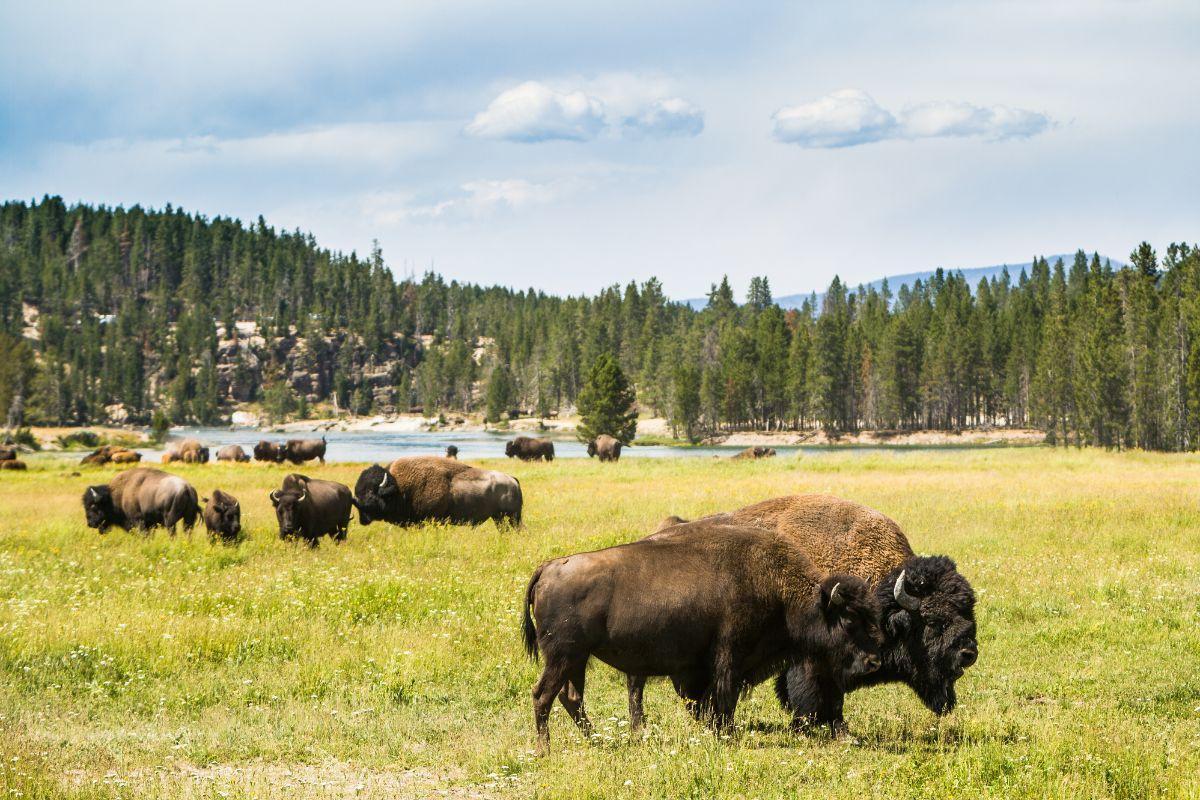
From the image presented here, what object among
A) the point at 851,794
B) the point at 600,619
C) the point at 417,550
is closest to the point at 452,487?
the point at 417,550

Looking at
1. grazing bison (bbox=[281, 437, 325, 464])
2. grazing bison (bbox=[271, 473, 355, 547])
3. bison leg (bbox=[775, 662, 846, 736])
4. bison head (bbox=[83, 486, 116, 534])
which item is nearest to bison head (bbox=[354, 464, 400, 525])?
grazing bison (bbox=[271, 473, 355, 547])

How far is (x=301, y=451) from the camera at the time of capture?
54.3 meters

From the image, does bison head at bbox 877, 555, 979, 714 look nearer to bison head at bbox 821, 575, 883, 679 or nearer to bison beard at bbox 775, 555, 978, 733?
bison beard at bbox 775, 555, 978, 733

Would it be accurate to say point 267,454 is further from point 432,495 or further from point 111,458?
point 432,495

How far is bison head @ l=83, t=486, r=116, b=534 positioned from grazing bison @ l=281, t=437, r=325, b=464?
32.3 metres

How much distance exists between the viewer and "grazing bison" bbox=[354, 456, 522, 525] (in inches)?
847

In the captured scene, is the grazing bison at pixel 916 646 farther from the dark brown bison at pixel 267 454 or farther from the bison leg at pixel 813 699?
the dark brown bison at pixel 267 454

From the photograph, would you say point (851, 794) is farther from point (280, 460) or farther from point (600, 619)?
point (280, 460)

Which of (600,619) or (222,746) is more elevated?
(600,619)

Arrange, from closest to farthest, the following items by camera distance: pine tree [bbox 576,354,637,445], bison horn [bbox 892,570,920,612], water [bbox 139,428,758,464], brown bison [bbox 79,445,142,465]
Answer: bison horn [bbox 892,570,920,612]
brown bison [bbox 79,445,142,465]
water [bbox 139,428,758,464]
pine tree [bbox 576,354,637,445]

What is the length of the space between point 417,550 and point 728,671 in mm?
11692

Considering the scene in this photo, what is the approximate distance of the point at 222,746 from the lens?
8.05 meters

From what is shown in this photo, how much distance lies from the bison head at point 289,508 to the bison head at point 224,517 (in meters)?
0.92

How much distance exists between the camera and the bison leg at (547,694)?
7613 mm
